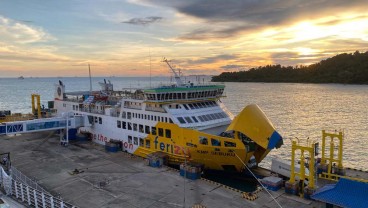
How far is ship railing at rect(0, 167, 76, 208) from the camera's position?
17194 mm

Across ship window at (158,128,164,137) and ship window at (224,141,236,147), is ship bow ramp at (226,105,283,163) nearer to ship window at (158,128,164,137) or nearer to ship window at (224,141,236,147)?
ship window at (224,141,236,147)

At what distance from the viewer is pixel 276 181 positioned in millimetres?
19609

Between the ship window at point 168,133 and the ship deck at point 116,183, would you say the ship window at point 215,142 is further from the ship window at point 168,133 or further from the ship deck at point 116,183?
the ship window at point 168,133

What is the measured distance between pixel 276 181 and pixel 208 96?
12.2 meters

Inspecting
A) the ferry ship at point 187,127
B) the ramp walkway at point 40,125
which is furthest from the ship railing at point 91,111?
the ramp walkway at point 40,125

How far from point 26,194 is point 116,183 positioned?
5606mm

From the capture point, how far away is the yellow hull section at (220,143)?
22266mm

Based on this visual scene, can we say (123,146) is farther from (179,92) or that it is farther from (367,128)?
(367,128)

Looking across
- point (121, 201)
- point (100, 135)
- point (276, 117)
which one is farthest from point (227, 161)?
point (276, 117)

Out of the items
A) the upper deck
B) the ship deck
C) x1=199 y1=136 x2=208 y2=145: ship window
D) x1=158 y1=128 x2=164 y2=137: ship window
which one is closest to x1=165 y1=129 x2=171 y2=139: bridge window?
x1=158 y1=128 x2=164 y2=137: ship window

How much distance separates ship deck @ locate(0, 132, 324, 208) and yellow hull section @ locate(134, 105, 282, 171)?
2.29 metres

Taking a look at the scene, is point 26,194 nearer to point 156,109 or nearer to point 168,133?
point 168,133

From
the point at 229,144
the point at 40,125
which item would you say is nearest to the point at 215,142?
the point at 229,144

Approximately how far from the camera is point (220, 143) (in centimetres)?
2333
